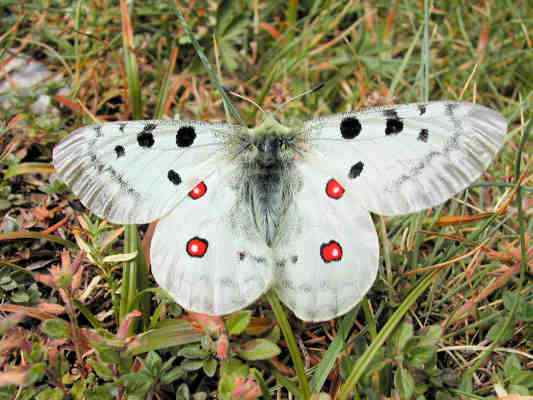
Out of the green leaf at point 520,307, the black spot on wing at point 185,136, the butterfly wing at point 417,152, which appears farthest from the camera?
the green leaf at point 520,307

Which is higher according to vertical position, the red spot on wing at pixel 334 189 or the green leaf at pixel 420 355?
the red spot on wing at pixel 334 189

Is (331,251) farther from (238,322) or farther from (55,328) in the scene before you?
(55,328)

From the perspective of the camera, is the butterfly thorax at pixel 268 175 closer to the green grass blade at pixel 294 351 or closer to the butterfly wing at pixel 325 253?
the butterfly wing at pixel 325 253

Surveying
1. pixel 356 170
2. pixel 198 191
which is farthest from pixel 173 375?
pixel 356 170

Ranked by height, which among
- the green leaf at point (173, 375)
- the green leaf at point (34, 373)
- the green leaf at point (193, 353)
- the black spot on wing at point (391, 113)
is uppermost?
the black spot on wing at point (391, 113)

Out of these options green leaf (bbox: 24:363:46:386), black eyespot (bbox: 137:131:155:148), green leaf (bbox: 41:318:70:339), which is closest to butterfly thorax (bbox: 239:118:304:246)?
black eyespot (bbox: 137:131:155:148)

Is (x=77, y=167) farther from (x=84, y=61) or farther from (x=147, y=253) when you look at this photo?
(x=84, y=61)

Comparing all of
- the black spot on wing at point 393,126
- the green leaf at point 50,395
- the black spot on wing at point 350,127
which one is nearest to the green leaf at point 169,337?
the green leaf at point 50,395
